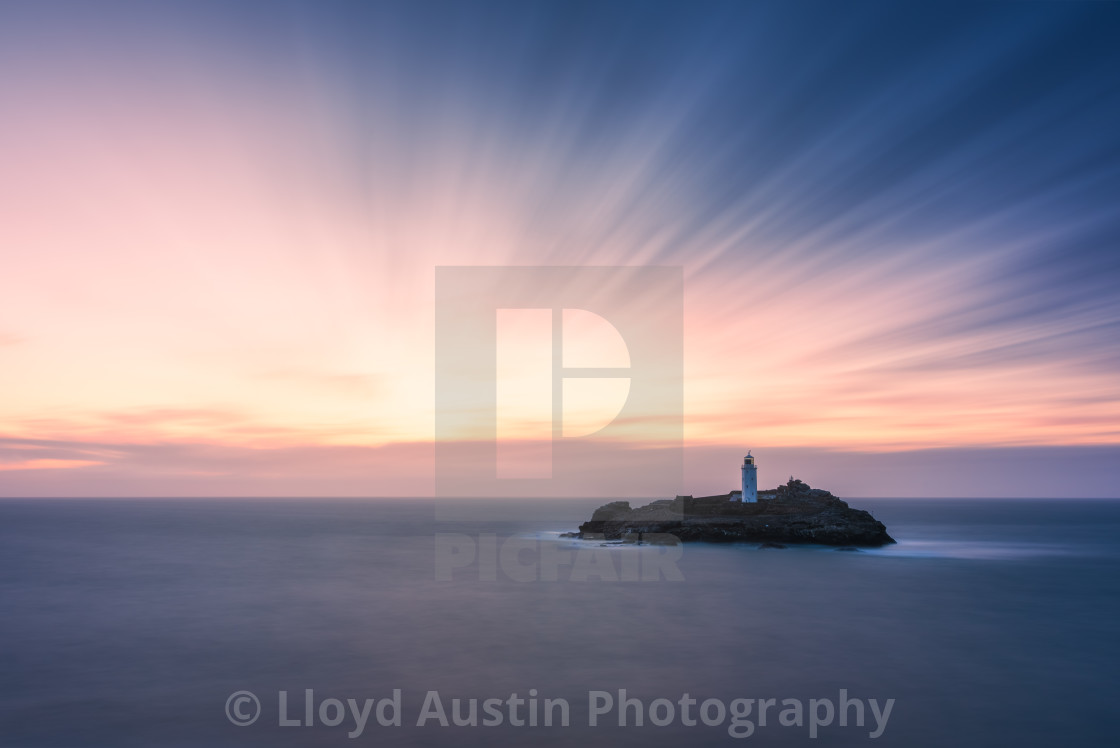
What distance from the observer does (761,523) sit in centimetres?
5928

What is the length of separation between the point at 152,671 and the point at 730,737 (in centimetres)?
1760

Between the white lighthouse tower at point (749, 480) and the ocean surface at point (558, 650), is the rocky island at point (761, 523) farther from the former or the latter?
the ocean surface at point (558, 650)

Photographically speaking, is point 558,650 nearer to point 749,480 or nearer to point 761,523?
point 761,523

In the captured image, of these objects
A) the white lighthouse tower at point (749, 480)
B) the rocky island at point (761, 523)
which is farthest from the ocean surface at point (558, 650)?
the white lighthouse tower at point (749, 480)

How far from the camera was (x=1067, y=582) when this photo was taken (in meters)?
39.2

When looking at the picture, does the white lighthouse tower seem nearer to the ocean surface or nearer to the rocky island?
the rocky island

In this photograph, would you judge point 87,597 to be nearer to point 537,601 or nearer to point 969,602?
point 537,601

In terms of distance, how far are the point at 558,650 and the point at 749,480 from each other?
160 ft

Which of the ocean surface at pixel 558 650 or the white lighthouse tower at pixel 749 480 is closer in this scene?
the ocean surface at pixel 558 650

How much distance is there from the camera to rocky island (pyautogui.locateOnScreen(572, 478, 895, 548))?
5738 centimetres

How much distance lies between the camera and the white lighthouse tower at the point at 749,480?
66.8m

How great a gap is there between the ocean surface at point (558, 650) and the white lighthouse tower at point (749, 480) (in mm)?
21904

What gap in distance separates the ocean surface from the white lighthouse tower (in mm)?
21904

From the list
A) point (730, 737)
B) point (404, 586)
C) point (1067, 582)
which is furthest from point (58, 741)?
point (1067, 582)
